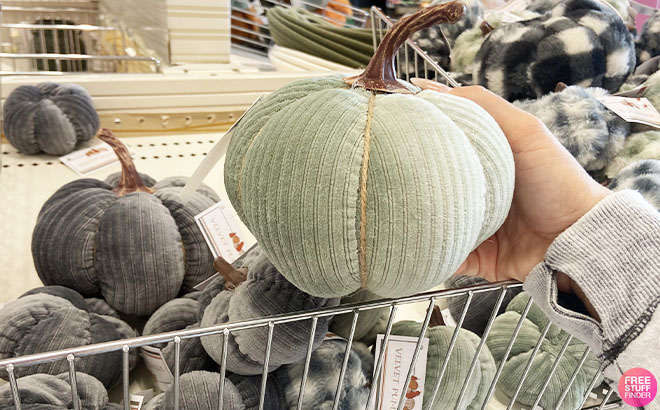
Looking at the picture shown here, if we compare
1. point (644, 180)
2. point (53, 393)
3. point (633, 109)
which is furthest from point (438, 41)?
point (53, 393)

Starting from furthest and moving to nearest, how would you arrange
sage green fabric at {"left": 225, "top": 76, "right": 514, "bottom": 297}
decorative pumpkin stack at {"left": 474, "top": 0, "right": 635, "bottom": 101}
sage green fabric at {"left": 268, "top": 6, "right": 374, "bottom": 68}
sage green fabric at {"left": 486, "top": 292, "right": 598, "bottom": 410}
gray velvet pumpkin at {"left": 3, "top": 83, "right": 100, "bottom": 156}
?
sage green fabric at {"left": 268, "top": 6, "right": 374, "bottom": 68}, gray velvet pumpkin at {"left": 3, "top": 83, "right": 100, "bottom": 156}, decorative pumpkin stack at {"left": 474, "top": 0, "right": 635, "bottom": 101}, sage green fabric at {"left": 486, "top": 292, "right": 598, "bottom": 410}, sage green fabric at {"left": 225, "top": 76, "right": 514, "bottom": 297}

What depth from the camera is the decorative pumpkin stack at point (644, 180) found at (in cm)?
62

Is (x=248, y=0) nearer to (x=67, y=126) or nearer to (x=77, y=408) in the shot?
(x=67, y=126)

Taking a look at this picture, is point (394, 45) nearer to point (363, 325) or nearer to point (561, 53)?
point (363, 325)

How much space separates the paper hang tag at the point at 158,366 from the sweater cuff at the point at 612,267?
0.33 m

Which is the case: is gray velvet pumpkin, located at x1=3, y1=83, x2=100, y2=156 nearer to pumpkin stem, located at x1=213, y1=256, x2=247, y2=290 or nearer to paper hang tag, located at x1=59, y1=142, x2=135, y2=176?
paper hang tag, located at x1=59, y1=142, x2=135, y2=176

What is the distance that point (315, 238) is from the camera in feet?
1.15

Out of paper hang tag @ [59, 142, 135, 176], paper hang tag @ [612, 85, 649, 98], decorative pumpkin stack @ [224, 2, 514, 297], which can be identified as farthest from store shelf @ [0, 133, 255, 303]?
paper hang tag @ [612, 85, 649, 98]

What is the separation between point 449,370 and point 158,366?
271 millimetres

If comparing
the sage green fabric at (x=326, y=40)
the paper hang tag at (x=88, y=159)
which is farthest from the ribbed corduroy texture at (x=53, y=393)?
the sage green fabric at (x=326, y=40)

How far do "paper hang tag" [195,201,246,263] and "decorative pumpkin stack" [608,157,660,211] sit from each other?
45cm

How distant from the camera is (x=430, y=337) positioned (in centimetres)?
53

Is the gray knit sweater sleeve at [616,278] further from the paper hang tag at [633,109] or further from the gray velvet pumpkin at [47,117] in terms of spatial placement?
the gray velvet pumpkin at [47,117]

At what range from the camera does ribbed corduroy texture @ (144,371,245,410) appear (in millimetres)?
464
